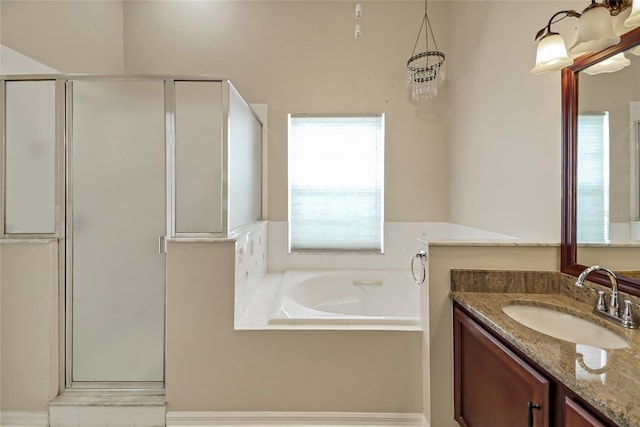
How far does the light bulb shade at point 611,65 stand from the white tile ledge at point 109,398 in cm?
272

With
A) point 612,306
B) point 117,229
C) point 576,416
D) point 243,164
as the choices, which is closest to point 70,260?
point 117,229

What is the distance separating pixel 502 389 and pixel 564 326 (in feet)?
1.29

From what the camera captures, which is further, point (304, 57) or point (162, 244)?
point (304, 57)

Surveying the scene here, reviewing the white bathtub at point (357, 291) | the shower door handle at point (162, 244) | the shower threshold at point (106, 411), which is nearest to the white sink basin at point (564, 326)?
the white bathtub at point (357, 291)

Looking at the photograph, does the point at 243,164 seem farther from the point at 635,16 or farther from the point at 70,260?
the point at 635,16

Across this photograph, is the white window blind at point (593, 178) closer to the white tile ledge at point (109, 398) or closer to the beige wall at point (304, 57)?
the beige wall at point (304, 57)

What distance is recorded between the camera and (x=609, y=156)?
129 centimetres

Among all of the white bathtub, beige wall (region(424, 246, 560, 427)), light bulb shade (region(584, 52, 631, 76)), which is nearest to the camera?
light bulb shade (region(584, 52, 631, 76))

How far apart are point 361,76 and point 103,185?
2261 millimetres

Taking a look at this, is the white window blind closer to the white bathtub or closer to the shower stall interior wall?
the white bathtub

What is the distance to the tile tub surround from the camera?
0.75 m

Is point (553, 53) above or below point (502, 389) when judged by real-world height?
above

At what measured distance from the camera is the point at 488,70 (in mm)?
2203

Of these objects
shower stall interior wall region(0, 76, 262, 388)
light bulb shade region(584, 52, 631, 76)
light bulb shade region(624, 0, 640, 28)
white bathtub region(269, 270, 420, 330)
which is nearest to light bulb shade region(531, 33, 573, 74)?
light bulb shade region(584, 52, 631, 76)
